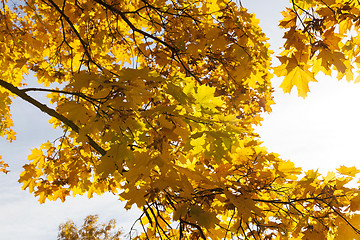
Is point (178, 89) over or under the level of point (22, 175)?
under

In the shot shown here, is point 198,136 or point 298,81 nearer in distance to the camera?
point 198,136

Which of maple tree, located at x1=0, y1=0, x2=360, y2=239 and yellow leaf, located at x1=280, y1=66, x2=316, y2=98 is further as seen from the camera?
yellow leaf, located at x1=280, y1=66, x2=316, y2=98

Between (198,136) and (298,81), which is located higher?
(298,81)

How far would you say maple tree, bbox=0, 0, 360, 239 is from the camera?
1926 millimetres

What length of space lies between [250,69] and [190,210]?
2252 millimetres

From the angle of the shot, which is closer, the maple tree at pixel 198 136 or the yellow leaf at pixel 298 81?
the maple tree at pixel 198 136

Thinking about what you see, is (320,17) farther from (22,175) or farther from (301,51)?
(22,175)

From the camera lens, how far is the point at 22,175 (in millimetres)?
3914

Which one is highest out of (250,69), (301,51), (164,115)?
(250,69)

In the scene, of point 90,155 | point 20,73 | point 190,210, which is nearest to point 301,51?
point 190,210

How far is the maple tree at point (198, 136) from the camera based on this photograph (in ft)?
6.32

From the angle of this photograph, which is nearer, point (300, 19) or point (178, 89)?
point (178, 89)

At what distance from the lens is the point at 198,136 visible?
6.35 ft

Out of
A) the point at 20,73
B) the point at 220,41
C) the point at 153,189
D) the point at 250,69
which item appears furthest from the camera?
the point at 20,73
